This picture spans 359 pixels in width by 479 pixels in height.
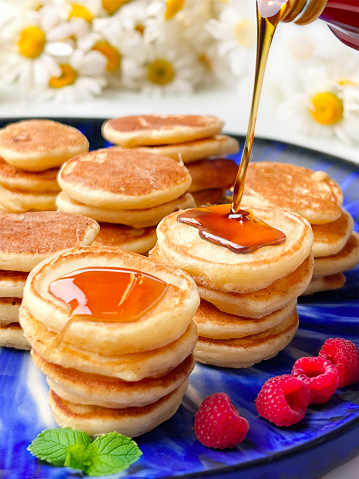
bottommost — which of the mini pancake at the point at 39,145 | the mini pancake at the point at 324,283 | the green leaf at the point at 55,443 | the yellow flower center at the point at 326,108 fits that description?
the green leaf at the point at 55,443

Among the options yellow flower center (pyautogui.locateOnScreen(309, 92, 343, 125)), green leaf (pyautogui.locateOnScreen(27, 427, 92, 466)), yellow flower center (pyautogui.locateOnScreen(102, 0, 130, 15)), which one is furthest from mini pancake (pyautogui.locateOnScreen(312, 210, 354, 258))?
yellow flower center (pyautogui.locateOnScreen(102, 0, 130, 15))

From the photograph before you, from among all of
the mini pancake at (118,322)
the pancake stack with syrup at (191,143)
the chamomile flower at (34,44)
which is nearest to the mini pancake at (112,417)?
the mini pancake at (118,322)

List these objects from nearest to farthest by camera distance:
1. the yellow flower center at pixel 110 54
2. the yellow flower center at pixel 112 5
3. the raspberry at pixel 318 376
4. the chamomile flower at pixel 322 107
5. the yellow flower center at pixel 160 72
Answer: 1. the raspberry at pixel 318 376
2. the chamomile flower at pixel 322 107
3. the yellow flower center at pixel 112 5
4. the yellow flower center at pixel 110 54
5. the yellow flower center at pixel 160 72

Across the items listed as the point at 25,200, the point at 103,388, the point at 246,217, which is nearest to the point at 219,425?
the point at 103,388

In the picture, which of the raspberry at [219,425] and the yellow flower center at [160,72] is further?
the yellow flower center at [160,72]

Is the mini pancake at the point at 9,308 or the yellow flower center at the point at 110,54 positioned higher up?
the yellow flower center at the point at 110,54

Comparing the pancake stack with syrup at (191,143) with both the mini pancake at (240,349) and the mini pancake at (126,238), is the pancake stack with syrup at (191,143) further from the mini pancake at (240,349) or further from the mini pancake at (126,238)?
the mini pancake at (240,349)

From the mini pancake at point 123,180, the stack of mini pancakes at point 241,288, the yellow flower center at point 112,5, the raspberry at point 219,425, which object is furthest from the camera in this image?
the yellow flower center at point 112,5

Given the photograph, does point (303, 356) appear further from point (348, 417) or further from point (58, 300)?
point (58, 300)
